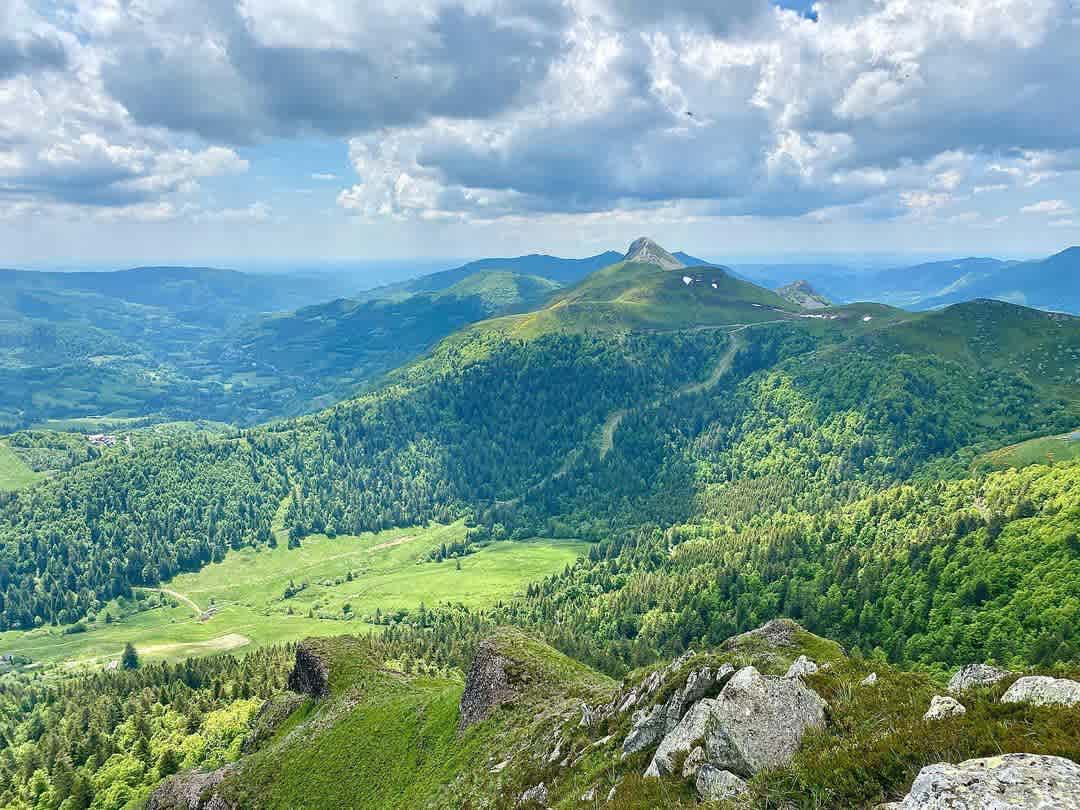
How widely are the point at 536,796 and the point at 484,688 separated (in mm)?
34572

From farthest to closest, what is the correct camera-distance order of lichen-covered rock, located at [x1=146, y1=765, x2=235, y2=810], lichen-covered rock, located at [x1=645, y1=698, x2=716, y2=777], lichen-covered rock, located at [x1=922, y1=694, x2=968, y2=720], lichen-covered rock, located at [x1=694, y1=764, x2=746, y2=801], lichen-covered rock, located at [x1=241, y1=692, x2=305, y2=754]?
lichen-covered rock, located at [x1=241, y1=692, x2=305, y2=754] → lichen-covered rock, located at [x1=146, y1=765, x2=235, y2=810] → lichen-covered rock, located at [x1=645, y1=698, x2=716, y2=777] → lichen-covered rock, located at [x1=694, y1=764, x2=746, y2=801] → lichen-covered rock, located at [x1=922, y1=694, x2=968, y2=720]

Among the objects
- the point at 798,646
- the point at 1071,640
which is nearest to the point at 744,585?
the point at 1071,640

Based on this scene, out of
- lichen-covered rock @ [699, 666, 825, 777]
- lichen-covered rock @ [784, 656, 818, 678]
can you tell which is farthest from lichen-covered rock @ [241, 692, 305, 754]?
lichen-covered rock @ [699, 666, 825, 777]

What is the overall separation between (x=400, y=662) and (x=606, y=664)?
171 feet

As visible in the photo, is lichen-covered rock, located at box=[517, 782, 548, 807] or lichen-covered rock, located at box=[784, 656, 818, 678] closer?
lichen-covered rock, located at box=[784, 656, 818, 678]

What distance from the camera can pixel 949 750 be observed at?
19.0 meters

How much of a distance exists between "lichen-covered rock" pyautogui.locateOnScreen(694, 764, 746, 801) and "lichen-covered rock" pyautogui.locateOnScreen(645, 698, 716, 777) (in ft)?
7.14

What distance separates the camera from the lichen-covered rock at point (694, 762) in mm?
27280

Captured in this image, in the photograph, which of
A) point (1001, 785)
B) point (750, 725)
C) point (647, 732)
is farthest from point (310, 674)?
point (1001, 785)

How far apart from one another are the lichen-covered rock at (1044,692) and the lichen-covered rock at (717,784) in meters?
10.7

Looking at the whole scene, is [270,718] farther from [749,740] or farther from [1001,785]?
[1001,785]

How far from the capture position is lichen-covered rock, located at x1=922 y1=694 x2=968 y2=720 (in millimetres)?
21594

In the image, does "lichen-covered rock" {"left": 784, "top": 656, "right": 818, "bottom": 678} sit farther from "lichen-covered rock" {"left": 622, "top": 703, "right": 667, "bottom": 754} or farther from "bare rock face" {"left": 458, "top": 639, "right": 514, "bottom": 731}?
"bare rock face" {"left": 458, "top": 639, "right": 514, "bottom": 731}

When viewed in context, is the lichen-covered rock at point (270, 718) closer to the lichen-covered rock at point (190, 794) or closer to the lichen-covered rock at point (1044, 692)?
the lichen-covered rock at point (190, 794)
